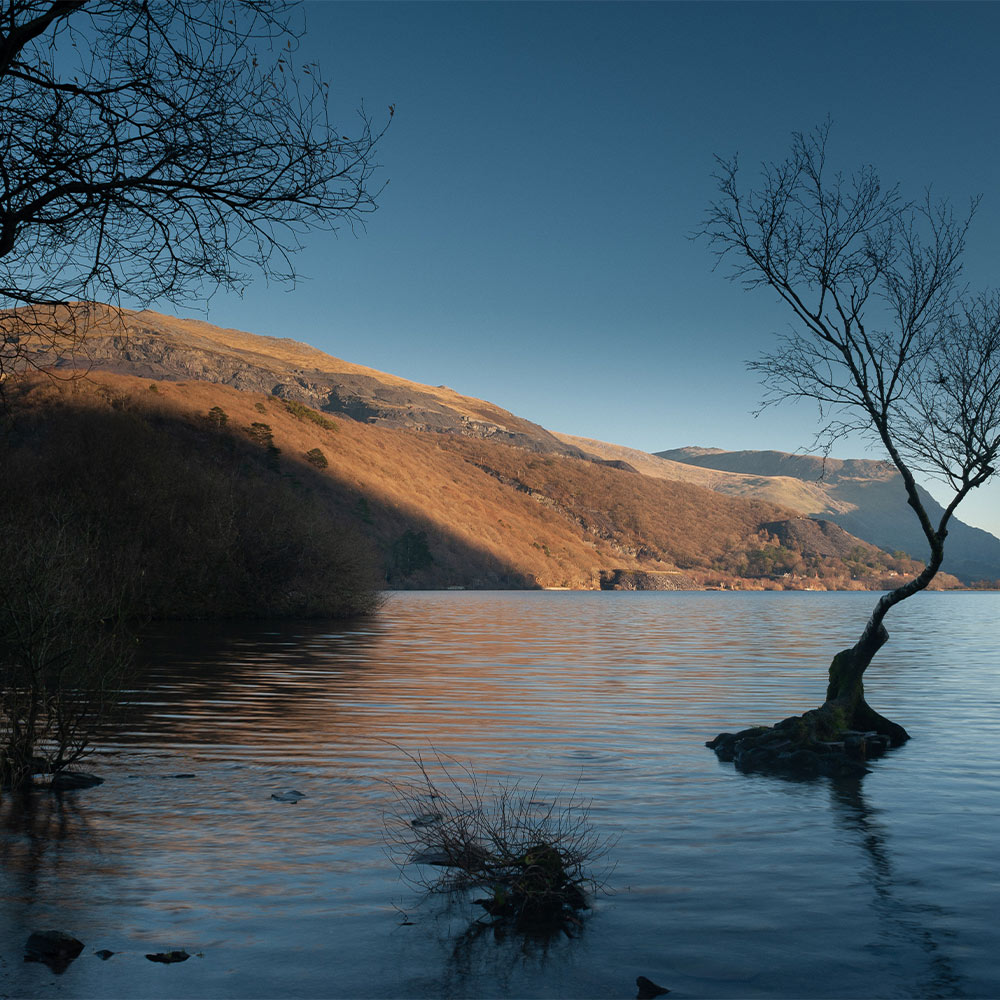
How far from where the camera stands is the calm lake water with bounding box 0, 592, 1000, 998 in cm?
668

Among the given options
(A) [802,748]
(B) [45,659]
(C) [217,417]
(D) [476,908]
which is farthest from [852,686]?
(C) [217,417]

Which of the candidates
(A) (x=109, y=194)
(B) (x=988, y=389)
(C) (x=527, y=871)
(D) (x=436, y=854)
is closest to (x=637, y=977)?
(C) (x=527, y=871)

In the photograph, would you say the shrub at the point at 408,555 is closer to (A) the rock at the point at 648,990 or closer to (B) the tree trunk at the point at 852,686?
(B) the tree trunk at the point at 852,686

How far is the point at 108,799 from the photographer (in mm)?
11672

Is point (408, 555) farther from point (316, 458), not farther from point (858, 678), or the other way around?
point (858, 678)

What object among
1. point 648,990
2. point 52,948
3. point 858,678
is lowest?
point 52,948

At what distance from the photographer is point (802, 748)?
50.6ft

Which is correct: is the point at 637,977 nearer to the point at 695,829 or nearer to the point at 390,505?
the point at 695,829

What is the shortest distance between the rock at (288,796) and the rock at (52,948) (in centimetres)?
498

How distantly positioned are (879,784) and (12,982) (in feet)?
38.6

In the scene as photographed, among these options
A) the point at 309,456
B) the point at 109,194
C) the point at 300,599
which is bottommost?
the point at 300,599

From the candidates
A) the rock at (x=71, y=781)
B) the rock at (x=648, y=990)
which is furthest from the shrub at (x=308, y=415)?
the rock at (x=648, y=990)

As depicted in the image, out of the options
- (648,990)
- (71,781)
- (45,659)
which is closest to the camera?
(648,990)

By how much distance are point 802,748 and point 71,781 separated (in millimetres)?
11043
